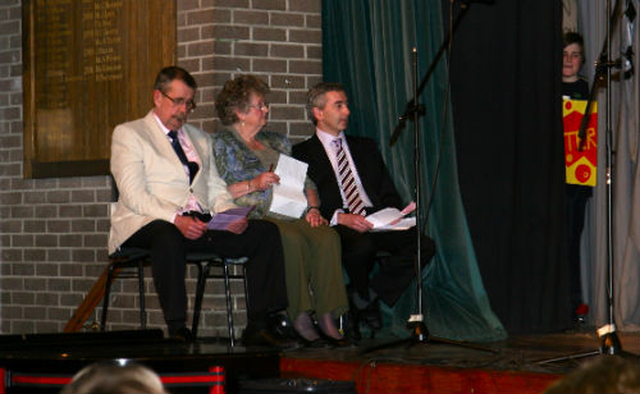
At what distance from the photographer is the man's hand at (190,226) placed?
4609 millimetres

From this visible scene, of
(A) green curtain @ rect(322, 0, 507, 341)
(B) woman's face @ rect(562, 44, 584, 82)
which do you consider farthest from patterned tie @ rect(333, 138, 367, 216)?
(B) woman's face @ rect(562, 44, 584, 82)

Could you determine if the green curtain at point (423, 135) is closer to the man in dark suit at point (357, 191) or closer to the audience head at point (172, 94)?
the man in dark suit at point (357, 191)

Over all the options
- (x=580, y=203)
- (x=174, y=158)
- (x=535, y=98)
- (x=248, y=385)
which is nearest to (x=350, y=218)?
(x=174, y=158)

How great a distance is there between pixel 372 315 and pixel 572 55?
1.94 m

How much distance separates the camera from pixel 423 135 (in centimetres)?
546

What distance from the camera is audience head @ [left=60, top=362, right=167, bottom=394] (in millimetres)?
969

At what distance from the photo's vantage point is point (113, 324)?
5.93 metres

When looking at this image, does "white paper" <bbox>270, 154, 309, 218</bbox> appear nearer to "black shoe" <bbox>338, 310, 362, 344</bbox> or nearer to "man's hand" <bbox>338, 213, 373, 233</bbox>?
"man's hand" <bbox>338, 213, 373, 233</bbox>

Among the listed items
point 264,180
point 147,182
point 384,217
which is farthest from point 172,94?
point 384,217

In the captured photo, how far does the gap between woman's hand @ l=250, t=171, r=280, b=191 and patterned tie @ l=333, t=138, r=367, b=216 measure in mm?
446


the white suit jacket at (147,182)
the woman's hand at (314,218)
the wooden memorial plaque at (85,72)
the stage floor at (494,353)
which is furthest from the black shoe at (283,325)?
the wooden memorial plaque at (85,72)

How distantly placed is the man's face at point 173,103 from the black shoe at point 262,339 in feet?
3.21

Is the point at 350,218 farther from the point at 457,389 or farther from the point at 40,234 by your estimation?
the point at 40,234

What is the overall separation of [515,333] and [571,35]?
175 cm
